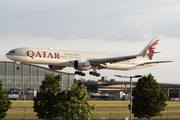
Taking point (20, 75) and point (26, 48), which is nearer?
point (26, 48)

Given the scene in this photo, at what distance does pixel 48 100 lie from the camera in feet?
147

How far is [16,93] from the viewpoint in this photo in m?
121

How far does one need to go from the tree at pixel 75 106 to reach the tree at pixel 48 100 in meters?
2.03

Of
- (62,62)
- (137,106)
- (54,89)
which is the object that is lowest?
(137,106)

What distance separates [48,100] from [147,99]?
1825cm

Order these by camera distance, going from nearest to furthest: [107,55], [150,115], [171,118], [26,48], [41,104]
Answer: [41,104], [150,115], [26,48], [171,118], [107,55]

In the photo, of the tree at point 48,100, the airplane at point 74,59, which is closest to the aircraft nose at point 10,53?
the airplane at point 74,59

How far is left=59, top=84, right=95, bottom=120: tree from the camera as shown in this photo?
4097 centimetres

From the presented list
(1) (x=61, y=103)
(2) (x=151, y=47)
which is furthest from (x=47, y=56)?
(2) (x=151, y=47)

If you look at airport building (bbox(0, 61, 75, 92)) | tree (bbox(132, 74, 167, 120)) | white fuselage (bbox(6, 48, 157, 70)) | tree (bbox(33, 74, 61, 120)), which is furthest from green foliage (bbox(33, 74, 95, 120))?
airport building (bbox(0, 61, 75, 92))

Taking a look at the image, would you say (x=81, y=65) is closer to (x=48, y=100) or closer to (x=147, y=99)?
(x=48, y=100)

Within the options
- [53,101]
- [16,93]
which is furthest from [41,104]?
[16,93]

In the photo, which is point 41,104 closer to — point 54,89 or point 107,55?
point 54,89

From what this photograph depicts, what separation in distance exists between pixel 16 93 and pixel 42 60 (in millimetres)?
72279
